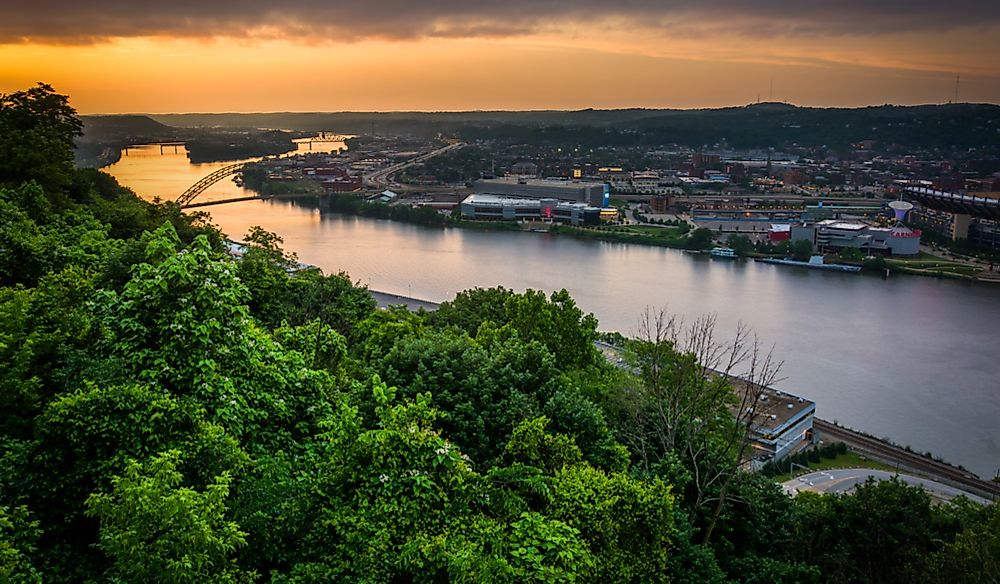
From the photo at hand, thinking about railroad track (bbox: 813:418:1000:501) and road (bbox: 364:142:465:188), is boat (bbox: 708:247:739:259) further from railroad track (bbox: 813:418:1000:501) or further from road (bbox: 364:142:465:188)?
road (bbox: 364:142:465:188)

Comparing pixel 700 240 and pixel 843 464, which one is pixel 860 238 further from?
pixel 843 464

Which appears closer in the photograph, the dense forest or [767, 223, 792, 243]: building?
the dense forest

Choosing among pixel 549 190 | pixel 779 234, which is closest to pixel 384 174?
pixel 549 190

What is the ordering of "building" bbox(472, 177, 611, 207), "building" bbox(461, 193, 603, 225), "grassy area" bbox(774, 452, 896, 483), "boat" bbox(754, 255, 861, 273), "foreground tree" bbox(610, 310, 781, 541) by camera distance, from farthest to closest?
"building" bbox(472, 177, 611, 207), "building" bbox(461, 193, 603, 225), "boat" bbox(754, 255, 861, 273), "grassy area" bbox(774, 452, 896, 483), "foreground tree" bbox(610, 310, 781, 541)

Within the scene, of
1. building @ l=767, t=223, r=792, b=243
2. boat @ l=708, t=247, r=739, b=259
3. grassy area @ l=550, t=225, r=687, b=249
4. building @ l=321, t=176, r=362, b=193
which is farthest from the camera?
building @ l=321, t=176, r=362, b=193

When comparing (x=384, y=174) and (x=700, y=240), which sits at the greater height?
(x=384, y=174)

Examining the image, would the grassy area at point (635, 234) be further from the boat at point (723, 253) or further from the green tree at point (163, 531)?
the green tree at point (163, 531)

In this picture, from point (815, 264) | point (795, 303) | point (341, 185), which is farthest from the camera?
point (341, 185)

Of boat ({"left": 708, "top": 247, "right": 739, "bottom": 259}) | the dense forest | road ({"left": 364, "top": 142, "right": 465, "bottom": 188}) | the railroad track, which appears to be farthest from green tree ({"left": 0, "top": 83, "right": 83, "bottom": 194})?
road ({"left": 364, "top": 142, "right": 465, "bottom": 188})
